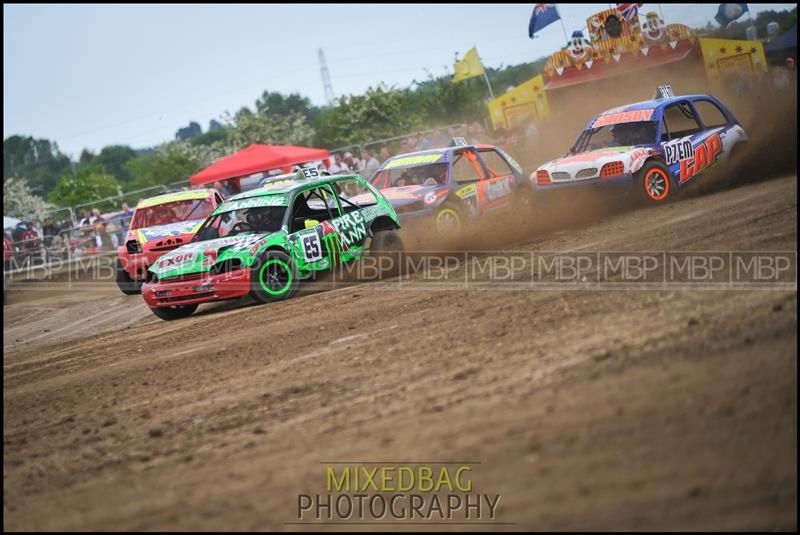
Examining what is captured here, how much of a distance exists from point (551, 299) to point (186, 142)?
6128 centimetres

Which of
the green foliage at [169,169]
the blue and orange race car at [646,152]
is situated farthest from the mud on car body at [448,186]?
the green foliage at [169,169]

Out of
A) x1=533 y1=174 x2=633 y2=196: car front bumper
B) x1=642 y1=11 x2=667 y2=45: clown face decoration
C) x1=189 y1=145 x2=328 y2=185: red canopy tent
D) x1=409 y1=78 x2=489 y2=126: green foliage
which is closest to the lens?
x1=533 y1=174 x2=633 y2=196: car front bumper

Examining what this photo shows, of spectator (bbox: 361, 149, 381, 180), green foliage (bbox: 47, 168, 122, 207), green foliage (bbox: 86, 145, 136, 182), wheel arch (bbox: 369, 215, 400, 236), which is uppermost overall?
green foliage (bbox: 86, 145, 136, 182)

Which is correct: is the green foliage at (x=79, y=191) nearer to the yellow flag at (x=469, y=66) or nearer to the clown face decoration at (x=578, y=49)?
the yellow flag at (x=469, y=66)

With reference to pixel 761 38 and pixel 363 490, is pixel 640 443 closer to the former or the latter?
pixel 363 490

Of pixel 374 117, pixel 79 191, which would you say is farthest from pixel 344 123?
pixel 79 191

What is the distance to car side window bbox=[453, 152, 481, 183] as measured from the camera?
13.6 metres

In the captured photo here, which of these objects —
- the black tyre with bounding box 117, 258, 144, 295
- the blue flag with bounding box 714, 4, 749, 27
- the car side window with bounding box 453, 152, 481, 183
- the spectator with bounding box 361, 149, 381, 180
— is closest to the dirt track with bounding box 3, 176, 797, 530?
the car side window with bounding box 453, 152, 481, 183

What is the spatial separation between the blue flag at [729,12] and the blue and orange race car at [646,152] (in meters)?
13.3

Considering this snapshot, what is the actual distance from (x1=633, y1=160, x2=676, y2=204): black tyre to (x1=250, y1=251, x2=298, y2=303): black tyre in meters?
4.96

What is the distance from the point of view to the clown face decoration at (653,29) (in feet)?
84.0

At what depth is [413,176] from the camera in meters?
13.5

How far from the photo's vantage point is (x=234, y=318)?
938 centimetres

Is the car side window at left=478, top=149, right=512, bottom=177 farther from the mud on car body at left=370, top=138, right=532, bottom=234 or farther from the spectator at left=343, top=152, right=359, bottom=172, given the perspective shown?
the spectator at left=343, top=152, right=359, bottom=172
